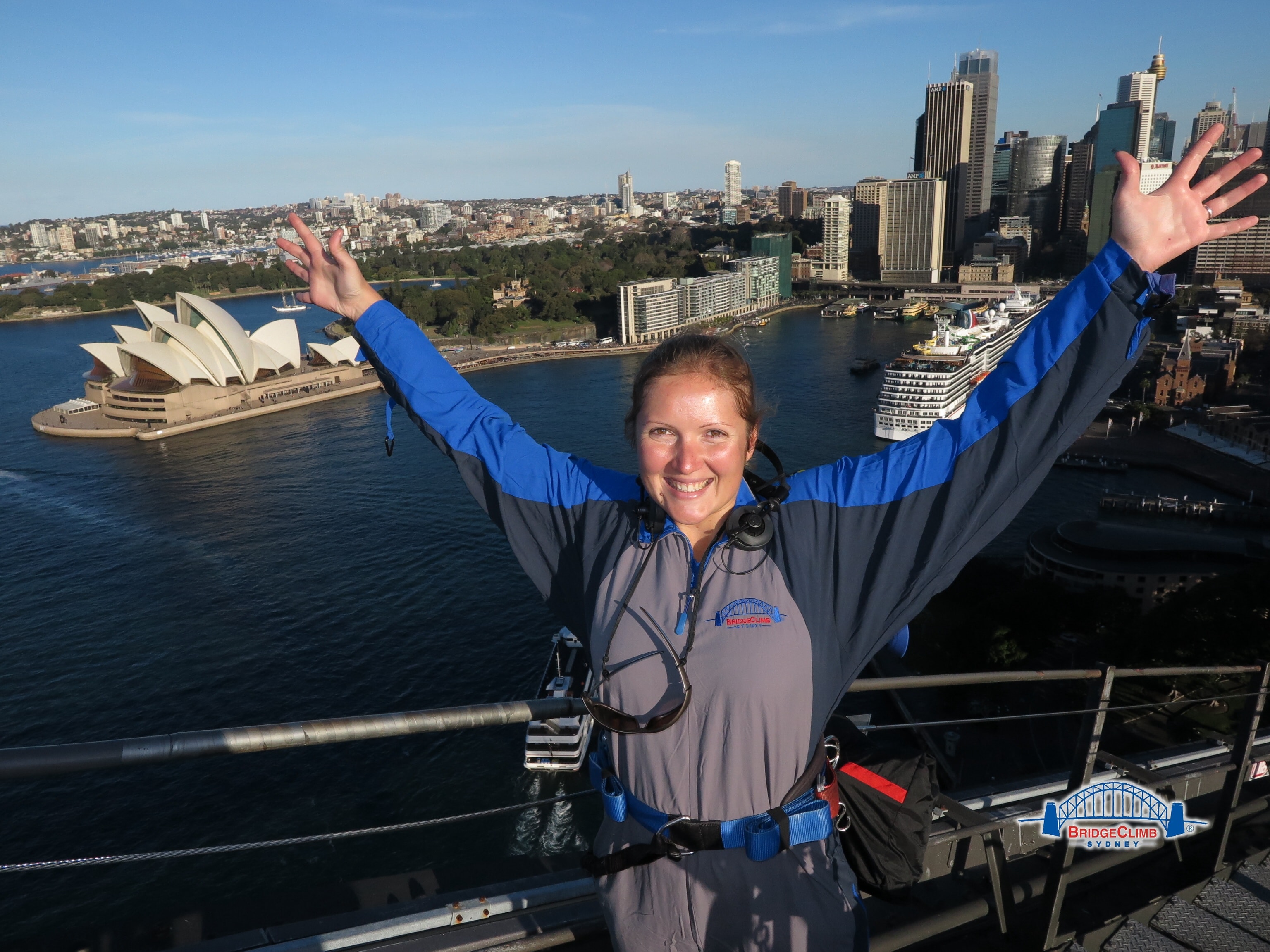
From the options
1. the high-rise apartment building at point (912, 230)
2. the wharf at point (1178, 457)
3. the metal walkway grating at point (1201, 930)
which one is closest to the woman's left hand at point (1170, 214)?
the metal walkway grating at point (1201, 930)

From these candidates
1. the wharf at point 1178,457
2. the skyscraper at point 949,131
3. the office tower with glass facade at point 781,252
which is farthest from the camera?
the skyscraper at point 949,131

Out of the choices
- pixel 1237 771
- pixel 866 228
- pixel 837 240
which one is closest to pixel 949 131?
pixel 866 228

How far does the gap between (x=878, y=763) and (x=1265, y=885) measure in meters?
0.44

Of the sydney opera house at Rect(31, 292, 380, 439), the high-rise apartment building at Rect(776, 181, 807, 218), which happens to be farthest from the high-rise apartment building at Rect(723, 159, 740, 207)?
the sydney opera house at Rect(31, 292, 380, 439)

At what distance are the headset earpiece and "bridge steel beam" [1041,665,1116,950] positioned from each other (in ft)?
1.11

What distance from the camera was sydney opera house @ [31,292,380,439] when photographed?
11.6 metres

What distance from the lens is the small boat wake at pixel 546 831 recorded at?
3.75 meters

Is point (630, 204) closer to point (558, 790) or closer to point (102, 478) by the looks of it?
point (102, 478)

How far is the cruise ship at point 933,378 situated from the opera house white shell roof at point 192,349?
6901 millimetres

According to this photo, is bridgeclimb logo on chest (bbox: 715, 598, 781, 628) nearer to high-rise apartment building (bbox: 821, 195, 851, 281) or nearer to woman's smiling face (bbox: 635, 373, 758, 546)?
woman's smiling face (bbox: 635, 373, 758, 546)

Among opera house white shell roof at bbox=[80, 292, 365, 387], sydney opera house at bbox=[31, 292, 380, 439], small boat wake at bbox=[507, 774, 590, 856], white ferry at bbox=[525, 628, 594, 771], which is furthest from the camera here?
opera house white shell roof at bbox=[80, 292, 365, 387]

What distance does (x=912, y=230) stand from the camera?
25.2 m

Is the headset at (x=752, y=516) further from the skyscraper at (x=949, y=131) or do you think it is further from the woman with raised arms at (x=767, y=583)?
the skyscraper at (x=949, y=131)

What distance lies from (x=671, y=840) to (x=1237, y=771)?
589mm
